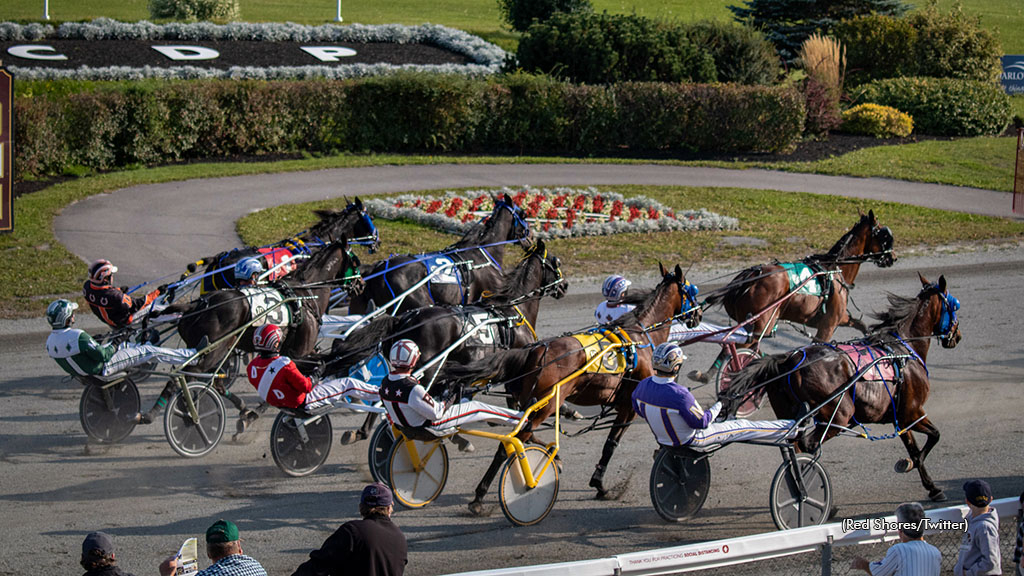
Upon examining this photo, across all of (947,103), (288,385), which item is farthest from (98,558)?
(947,103)

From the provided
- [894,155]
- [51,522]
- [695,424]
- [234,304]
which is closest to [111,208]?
[234,304]

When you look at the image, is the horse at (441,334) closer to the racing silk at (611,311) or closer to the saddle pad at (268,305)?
the saddle pad at (268,305)

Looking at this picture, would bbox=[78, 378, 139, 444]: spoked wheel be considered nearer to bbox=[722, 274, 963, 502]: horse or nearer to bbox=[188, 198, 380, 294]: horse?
bbox=[188, 198, 380, 294]: horse

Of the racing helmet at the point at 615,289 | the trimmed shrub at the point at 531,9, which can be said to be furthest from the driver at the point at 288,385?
the trimmed shrub at the point at 531,9

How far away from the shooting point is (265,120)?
22922 millimetres

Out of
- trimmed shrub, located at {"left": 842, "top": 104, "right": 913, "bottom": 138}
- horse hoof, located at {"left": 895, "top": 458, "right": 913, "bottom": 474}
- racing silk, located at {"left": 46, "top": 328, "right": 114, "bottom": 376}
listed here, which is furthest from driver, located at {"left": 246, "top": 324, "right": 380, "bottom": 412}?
trimmed shrub, located at {"left": 842, "top": 104, "right": 913, "bottom": 138}

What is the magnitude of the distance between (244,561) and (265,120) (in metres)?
19.0

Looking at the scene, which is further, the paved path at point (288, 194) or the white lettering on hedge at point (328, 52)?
the white lettering on hedge at point (328, 52)

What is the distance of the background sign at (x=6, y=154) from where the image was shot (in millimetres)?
15672

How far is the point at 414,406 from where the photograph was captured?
25.7ft

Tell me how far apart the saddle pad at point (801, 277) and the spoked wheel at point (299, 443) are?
209 inches

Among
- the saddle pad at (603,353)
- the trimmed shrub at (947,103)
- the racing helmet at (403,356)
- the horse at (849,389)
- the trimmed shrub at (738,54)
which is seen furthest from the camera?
the trimmed shrub at (947,103)

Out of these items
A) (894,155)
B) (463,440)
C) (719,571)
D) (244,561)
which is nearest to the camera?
(244,561)

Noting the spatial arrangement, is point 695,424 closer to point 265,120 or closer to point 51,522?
point 51,522
